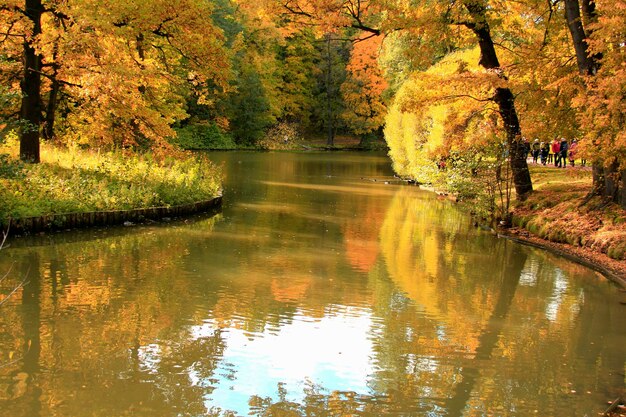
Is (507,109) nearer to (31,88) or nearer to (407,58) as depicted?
(407,58)

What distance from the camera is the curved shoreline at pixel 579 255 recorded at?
12.2 metres

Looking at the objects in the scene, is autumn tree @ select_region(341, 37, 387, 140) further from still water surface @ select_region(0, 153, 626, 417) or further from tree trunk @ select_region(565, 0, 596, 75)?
still water surface @ select_region(0, 153, 626, 417)

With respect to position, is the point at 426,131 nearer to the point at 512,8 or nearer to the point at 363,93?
the point at 512,8

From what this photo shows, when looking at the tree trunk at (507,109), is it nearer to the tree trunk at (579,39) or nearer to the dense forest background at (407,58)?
the dense forest background at (407,58)

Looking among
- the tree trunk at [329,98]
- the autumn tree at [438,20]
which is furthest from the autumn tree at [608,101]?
the tree trunk at [329,98]

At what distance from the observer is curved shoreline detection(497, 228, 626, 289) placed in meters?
12.2

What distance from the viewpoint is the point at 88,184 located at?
51.3 feet

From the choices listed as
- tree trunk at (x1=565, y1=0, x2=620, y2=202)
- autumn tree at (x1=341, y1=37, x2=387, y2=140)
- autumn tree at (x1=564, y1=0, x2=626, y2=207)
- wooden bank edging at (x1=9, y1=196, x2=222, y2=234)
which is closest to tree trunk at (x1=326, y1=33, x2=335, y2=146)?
autumn tree at (x1=341, y1=37, x2=387, y2=140)

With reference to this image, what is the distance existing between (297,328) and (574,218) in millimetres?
9907

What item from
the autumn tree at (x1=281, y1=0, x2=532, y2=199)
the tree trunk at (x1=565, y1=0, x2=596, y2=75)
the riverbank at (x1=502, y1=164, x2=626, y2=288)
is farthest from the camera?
the autumn tree at (x1=281, y1=0, x2=532, y2=199)

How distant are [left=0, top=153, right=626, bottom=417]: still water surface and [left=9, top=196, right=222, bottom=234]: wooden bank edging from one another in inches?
18.7

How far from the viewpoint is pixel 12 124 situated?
42.3ft

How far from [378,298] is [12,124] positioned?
318 inches

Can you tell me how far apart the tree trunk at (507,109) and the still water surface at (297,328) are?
3.89 meters
